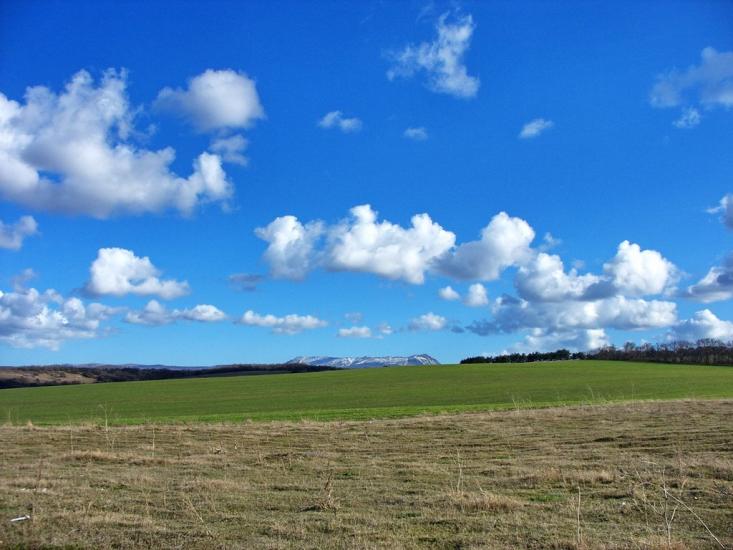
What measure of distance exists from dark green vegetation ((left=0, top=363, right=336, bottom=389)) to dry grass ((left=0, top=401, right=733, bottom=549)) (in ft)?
373

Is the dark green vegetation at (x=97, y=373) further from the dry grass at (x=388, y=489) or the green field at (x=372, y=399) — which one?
the dry grass at (x=388, y=489)

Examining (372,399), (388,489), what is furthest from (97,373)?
(388,489)

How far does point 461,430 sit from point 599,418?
746cm

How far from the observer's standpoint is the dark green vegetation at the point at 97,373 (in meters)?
129

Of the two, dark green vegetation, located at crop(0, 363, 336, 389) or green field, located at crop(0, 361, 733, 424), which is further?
dark green vegetation, located at crop(0, 363, 336, 389)

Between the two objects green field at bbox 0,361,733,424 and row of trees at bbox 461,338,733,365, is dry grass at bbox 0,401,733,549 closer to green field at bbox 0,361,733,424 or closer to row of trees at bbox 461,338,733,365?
green field at bbox 0,361,733,424

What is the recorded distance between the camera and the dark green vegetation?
129250mm

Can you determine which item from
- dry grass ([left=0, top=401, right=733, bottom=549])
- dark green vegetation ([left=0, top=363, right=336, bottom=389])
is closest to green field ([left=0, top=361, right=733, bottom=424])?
dry grass ([left=0, top=401, right=733, bottom=549])

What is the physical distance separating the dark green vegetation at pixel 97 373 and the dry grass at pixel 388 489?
373ft

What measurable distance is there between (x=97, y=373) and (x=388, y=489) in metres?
151

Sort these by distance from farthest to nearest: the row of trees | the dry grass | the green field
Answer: the row of trees, the green field, the dry grass

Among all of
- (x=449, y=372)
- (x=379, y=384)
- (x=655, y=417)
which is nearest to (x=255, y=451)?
(x=655, y=417)

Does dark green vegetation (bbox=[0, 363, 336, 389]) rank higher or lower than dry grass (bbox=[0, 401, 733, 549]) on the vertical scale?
lower

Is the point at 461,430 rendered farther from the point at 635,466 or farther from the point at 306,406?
the point at 306,406
